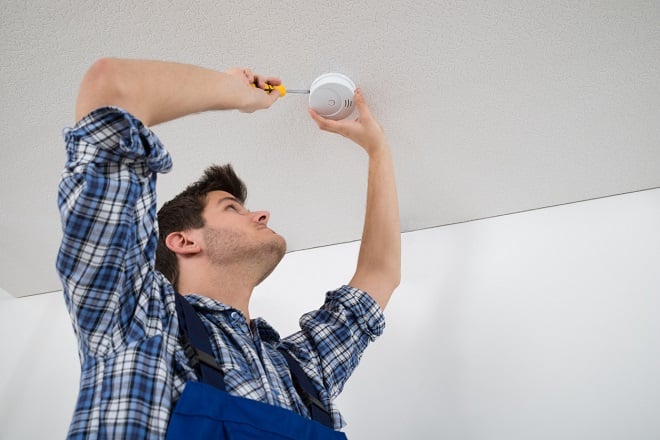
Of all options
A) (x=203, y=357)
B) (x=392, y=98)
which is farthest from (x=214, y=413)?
(x=392, y=98)

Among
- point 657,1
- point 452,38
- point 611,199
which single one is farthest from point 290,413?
point 611,199

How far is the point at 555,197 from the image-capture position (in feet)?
5.08

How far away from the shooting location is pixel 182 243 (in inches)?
46.4

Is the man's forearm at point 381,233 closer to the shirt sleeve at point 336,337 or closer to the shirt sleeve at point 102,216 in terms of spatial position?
the shirt sleeve at point 336,337

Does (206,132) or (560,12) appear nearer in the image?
(560,12)

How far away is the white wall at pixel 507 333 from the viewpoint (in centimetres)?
130

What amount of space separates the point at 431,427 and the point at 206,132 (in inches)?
33.9

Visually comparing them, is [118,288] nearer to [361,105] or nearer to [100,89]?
[100,89]

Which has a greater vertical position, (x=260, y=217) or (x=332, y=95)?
(x=332, y=95)

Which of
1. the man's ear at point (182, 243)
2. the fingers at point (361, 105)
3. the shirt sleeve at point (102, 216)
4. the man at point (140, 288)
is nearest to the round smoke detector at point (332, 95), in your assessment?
the fingers at point (361, 105)

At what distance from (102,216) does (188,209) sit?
0.48 metres

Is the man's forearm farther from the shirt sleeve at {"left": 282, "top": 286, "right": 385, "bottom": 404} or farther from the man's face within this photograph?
the man's face

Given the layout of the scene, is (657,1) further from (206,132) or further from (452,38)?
(206,132)

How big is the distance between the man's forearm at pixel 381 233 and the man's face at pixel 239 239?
21cm
